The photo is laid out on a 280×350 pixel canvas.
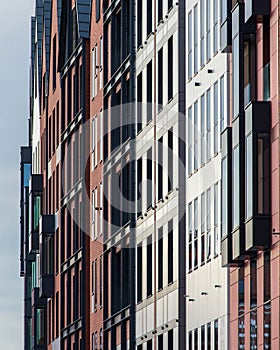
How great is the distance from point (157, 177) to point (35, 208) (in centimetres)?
3995

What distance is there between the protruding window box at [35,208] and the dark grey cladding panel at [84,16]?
60.8 feet

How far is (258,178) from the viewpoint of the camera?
44531mm

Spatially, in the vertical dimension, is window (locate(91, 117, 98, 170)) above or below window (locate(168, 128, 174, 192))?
above

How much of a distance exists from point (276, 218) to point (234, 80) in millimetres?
6088

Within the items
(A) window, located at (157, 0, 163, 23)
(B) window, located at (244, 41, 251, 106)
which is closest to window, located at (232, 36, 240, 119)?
(B) window, located at (244, 41, 251, 106)

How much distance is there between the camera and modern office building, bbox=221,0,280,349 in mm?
43688

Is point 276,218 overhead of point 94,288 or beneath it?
beneath

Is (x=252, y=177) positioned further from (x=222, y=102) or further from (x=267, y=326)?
(x=222, y=102)

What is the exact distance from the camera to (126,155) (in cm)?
6694

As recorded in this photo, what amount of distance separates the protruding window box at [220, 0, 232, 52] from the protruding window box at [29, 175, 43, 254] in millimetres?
48900

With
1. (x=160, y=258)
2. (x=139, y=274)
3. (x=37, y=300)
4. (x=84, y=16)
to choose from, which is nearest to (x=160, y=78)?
(x=160, y=258)

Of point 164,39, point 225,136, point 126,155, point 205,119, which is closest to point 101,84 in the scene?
point 126,155

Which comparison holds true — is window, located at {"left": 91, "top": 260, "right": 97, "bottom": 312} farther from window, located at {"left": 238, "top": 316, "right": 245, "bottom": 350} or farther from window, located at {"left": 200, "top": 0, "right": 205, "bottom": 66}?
window, located at {"left": 238, "top": 316, "right": 245, "bottom": 350}

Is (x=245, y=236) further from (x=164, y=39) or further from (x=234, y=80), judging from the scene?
(x=164, y=39)
